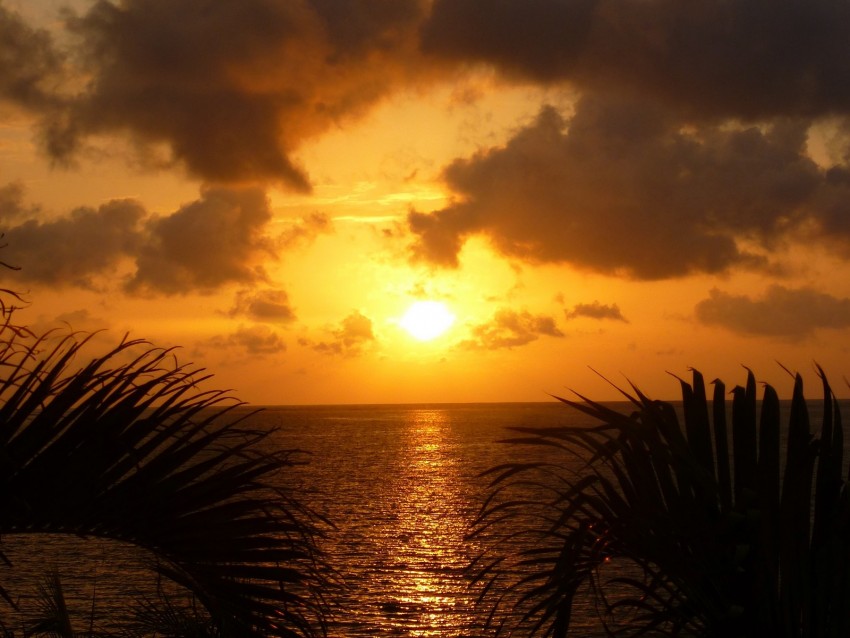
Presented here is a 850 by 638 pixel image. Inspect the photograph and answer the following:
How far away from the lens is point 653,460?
10.4ft

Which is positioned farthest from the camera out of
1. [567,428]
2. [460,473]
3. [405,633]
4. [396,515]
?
[460,473]

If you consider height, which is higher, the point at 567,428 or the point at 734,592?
the point at 567,428

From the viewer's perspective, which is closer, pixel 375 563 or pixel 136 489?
pixel 136 489

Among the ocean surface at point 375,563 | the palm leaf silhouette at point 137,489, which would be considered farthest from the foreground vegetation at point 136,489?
the ocean surface at point 375,563

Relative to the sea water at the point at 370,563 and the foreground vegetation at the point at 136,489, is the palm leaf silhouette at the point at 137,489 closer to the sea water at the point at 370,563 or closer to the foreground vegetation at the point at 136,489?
→ the foreground vegetation at the point at 136,489

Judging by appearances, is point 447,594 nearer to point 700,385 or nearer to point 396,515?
point 396,515

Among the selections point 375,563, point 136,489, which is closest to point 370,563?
point 375,563

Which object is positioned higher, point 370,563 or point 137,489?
point 137,489

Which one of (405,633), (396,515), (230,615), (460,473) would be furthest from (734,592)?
(460,473)

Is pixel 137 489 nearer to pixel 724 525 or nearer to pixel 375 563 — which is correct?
pixel 724 525

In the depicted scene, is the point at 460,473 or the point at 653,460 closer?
the point at 653,460

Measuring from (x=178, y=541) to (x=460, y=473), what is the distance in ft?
274

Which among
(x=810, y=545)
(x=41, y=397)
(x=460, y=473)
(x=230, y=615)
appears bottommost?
(x=460, y=473)

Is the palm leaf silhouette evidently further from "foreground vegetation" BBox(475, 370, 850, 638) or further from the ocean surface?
the ocean surface
